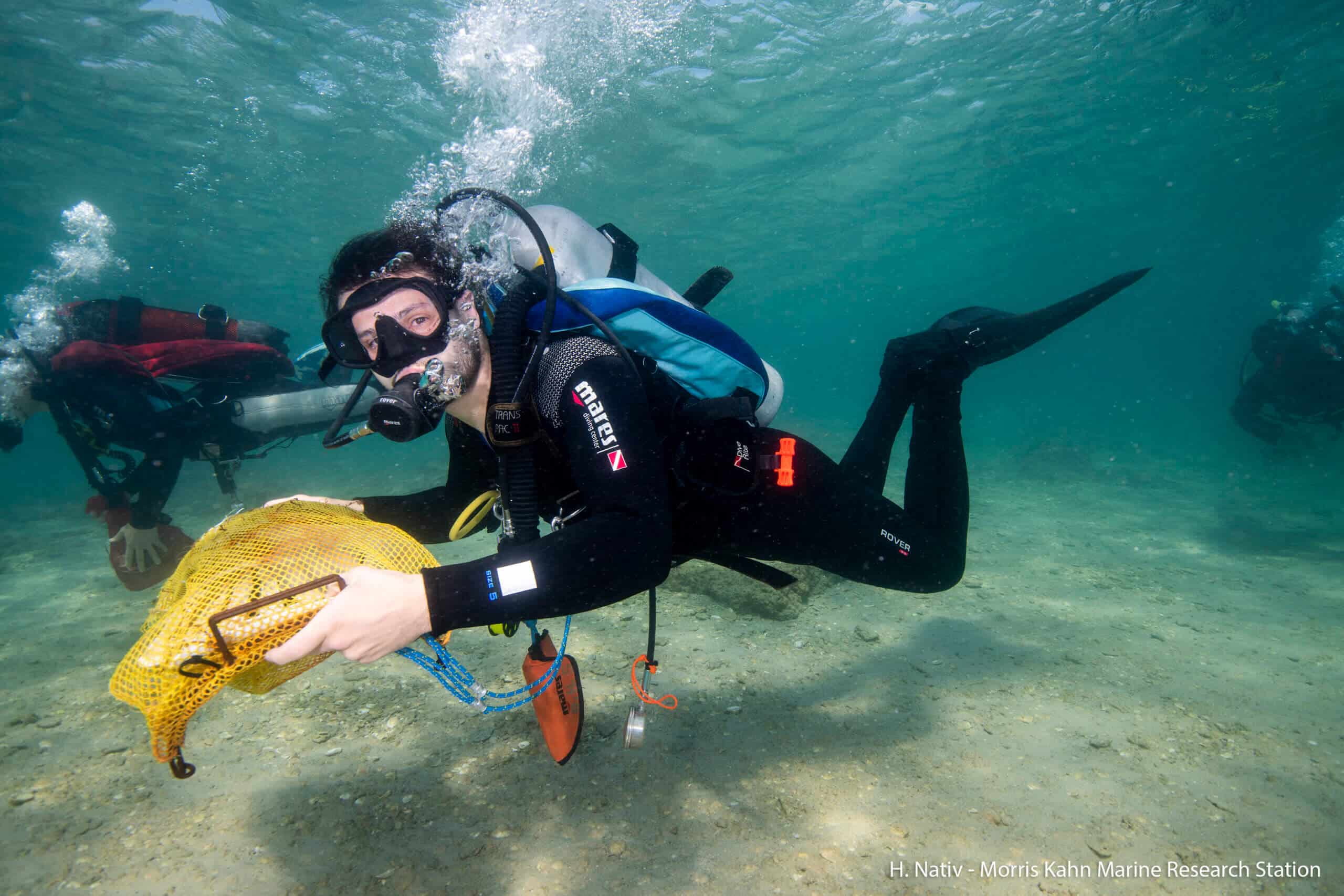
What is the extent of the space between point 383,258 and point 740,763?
3045mm

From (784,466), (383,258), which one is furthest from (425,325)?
(784,466)

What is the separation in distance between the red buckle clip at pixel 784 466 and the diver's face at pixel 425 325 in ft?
5.07

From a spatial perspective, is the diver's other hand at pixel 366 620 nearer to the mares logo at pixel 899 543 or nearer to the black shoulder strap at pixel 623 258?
the black shoulder strap at pixel 623 258

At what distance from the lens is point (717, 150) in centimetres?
2252

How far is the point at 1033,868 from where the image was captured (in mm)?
2318

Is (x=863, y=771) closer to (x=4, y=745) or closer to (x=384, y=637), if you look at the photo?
(x=384, y=637)

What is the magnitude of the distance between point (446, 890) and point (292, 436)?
23.1ft

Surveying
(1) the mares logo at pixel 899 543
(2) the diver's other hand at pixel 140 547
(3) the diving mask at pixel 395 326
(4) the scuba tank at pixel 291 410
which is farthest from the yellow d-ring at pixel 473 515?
(4) the scuba tank at pixel 291 410

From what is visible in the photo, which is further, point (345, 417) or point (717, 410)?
point (345, 417)

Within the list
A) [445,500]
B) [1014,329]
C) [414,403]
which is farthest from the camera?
[1014,329]

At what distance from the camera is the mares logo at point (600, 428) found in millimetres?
1940

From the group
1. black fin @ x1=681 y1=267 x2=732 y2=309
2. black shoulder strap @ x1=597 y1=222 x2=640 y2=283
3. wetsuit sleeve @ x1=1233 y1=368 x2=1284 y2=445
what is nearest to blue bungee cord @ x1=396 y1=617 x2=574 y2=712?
black shoulder strap @ x1=597 y1=222 x2=640 y2=283

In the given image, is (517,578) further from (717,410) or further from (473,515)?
(473,515)

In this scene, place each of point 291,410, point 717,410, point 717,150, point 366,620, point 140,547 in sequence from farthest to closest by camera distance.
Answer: point 717,150 → point 291,410 → point 140,547 → point 717,410 → point 366,620
